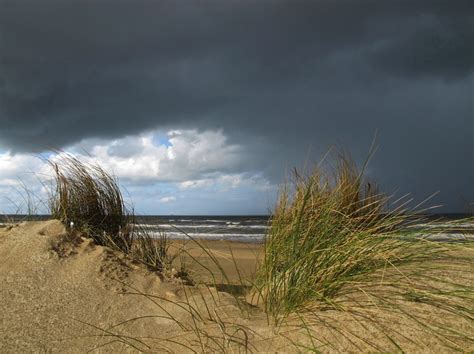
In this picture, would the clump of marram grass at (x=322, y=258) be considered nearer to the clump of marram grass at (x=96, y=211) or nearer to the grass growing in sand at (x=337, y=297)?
the grass growing in sand at (x=337, y=297)

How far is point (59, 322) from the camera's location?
3352mm

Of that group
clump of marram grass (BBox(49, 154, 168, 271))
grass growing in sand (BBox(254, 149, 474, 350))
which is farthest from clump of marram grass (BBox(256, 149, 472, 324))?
clump of marram grass (BBox(49, 154, 168, 271))

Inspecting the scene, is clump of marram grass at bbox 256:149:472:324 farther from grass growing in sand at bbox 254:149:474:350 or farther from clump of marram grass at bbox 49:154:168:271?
clump of marram grass at bbox 49:154:168:271

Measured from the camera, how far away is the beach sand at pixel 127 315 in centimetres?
274

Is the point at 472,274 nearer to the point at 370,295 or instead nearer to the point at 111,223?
the point at 370,295

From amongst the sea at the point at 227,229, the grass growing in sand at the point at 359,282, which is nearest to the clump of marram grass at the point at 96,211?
the sea at the point at 227,229

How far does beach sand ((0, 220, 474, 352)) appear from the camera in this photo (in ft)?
9.00

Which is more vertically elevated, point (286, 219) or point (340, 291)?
point (286, 219)

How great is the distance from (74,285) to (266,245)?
1.56m

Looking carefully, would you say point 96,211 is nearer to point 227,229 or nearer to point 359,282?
point 359,282

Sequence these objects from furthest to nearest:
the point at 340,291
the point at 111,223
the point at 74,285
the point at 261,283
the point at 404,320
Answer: the point at 111,223 < the point at 74,285 < the point at 261,283 < the point at 340,291 < the point at 404,320

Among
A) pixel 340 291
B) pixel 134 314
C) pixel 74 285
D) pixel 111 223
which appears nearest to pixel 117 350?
pixel 134 314

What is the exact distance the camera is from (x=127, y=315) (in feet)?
11.1

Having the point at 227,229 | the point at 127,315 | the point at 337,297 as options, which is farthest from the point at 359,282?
the point at 227,229
